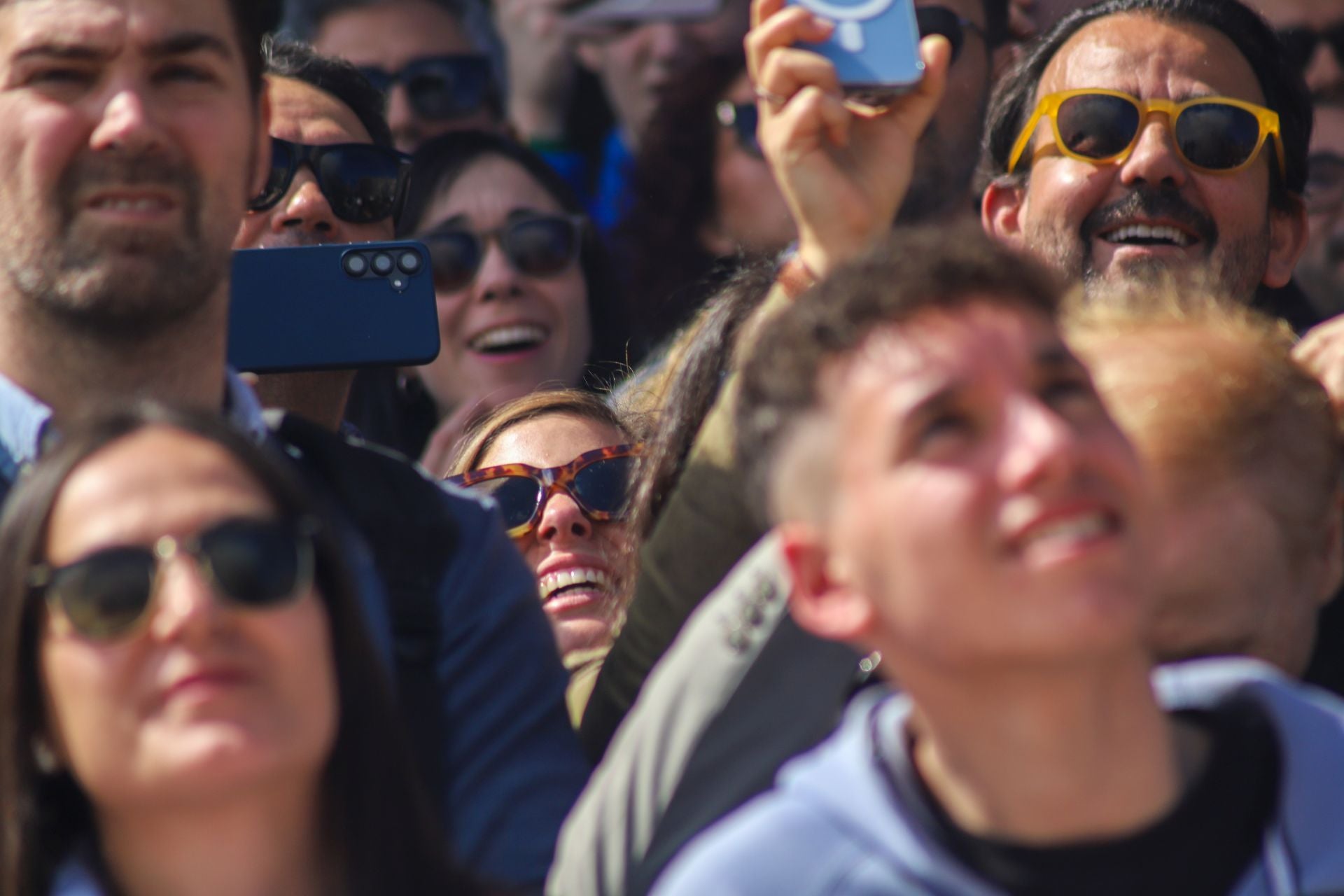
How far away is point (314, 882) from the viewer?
208cm

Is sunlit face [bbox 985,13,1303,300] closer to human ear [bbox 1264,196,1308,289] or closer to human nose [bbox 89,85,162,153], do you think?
human ear [bbox 1264,196,1308,289]

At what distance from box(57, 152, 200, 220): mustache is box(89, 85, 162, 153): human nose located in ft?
0.04

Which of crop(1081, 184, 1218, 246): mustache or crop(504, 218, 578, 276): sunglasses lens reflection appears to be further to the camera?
crop(504, 218, 578, 276): sunglasses lens reflection

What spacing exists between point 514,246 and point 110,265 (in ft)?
6.51

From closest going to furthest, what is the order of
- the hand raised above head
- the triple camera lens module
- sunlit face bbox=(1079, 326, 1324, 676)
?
sunlit face bbox=(1079, 326, 1324, 676) < the hand raised above head < the triple camera lens module

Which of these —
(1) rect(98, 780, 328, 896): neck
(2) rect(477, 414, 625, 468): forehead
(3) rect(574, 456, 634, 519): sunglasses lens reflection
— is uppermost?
(1) rect(98, 780, 328, 896): neck

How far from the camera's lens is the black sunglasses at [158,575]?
78.5 inches

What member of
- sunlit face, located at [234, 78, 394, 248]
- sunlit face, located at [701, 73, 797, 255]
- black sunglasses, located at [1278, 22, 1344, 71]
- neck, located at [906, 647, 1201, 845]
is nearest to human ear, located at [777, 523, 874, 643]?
neck, located at [906, 647, 1201, 845]

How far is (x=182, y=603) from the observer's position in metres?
1.99

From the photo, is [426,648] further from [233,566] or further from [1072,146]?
[1072,146]

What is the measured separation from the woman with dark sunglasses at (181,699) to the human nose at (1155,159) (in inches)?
68.8

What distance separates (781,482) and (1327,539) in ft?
2.46

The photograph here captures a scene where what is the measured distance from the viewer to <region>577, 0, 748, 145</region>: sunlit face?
5.28 m

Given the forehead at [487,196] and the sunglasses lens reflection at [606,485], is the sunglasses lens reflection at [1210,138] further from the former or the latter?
the forehead at [487,196]
